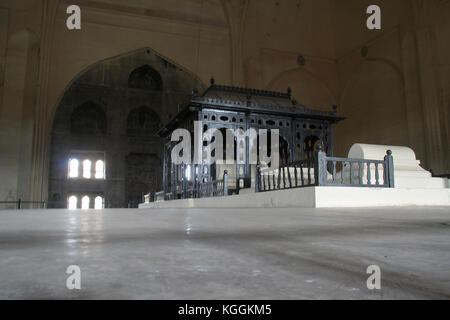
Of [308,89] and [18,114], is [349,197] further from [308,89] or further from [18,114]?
[308,89]

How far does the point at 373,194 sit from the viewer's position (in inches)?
228

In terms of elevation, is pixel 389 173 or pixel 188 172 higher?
pixel 188 172

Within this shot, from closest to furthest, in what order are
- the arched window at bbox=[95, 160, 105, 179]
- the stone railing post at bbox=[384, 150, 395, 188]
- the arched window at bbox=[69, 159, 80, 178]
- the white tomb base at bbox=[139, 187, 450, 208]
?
the white tomb base at bbox=[139, 187, 450, 208]
the stone railing post at bbox=[384, 150, 395, 188]
the arched window at bbox=[69, 159, 80, 178]
the arched window at bbox=[95, 160, 105, 179]

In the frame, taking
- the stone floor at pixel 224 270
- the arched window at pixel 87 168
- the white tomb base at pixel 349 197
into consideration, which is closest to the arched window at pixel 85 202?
the arched window at pixel 87 168

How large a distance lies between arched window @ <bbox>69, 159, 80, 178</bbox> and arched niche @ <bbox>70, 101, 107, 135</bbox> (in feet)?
4.64

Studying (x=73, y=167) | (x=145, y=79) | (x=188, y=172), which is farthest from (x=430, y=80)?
(x=73, y=167)

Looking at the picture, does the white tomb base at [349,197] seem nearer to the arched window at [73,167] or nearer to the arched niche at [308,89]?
the arched window at [73,167]

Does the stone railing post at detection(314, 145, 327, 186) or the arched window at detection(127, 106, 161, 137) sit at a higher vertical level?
the arched window at detection(127, 106, 161, 137)

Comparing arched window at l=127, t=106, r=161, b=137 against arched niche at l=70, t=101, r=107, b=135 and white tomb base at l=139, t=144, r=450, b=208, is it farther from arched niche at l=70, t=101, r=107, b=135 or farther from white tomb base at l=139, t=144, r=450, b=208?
white tomb base at l=139, t=144, r=450, b=208

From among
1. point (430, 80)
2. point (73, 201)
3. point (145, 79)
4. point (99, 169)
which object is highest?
point (145, 79)

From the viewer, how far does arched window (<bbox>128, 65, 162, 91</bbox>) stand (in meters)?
20.1

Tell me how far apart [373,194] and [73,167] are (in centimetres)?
1653

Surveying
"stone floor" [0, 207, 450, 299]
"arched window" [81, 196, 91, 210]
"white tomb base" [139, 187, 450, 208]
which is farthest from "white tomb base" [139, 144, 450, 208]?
"arched window" [81, 196, 91, 210]

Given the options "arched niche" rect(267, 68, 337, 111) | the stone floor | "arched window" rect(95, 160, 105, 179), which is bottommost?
the stone floor
